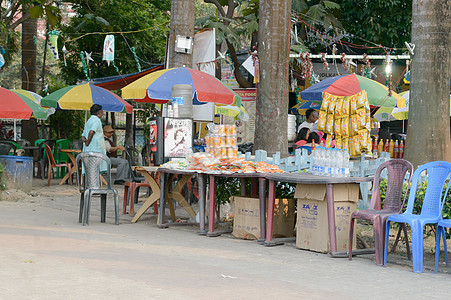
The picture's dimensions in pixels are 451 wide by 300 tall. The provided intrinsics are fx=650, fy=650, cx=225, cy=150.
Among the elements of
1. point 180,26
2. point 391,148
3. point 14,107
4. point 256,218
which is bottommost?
point 256,218

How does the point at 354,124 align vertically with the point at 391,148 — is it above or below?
above

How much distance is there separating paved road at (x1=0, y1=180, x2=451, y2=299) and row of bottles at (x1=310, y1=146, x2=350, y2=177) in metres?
1.05

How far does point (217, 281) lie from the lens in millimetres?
6105

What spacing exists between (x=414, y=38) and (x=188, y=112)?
364cm

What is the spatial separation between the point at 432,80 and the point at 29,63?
16.3 m

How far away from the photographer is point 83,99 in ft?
52.4

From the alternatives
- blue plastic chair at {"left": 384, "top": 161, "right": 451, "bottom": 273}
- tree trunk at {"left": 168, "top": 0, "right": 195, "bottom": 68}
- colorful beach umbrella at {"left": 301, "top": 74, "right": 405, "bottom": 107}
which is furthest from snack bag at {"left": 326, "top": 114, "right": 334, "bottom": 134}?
tree trunk at {"left": 168, "top": 0, "right": 195, "bottom": 68}

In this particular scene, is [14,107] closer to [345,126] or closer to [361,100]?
[345,126]

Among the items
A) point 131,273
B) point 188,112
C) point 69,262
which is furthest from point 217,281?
point 188,112

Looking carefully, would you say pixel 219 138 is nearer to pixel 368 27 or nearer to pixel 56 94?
pixel 56 94

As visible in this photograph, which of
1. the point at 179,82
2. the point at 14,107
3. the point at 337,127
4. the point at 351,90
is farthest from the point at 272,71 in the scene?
the point at 14,107

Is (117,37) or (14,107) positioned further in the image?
(117,37)

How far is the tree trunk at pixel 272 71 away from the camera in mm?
11992

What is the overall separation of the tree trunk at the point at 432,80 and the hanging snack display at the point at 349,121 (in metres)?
1.00
